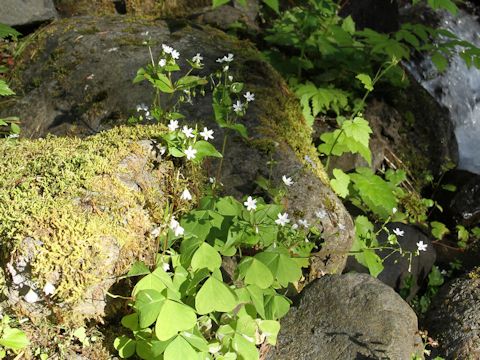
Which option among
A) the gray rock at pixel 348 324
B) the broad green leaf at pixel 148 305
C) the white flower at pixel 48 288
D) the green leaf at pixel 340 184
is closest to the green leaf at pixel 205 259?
the broad green leaf at pixel 148 305

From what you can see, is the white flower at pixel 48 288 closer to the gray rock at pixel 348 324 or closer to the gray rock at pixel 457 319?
the gray rock at pixel 348 324

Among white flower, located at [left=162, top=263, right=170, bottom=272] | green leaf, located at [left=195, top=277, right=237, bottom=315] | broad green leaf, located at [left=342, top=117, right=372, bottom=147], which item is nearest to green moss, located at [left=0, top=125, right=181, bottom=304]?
white flower, located at [left=162, top=263, right=170, bottom=272]

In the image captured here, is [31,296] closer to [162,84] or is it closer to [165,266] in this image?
[165,266]

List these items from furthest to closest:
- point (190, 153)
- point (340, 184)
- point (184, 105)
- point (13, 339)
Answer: point (340, 184) < point (184, 105) < point (190, 153) < point (13, 339)

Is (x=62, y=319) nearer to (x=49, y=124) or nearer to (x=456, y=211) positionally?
(x=49, y=124)

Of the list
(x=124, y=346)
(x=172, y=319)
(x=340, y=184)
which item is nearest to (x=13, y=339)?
(x=124, y=346)
